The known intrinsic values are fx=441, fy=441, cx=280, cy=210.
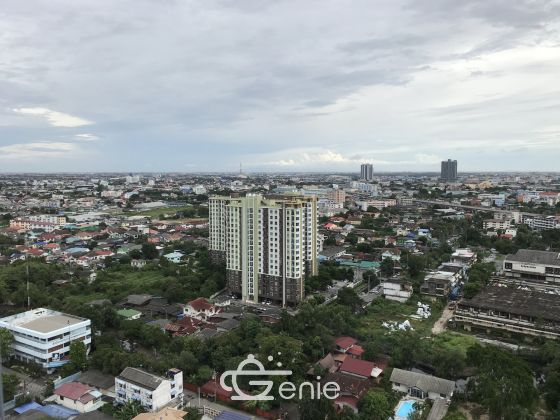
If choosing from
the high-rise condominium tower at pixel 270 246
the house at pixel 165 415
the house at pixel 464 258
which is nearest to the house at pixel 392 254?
the house at pixel 464 258

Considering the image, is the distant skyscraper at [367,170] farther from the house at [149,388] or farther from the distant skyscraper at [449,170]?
the house at [149,388]

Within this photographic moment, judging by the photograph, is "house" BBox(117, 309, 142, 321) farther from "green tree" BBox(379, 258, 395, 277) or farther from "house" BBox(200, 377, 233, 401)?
"green tree" BBox(379, 258, 395, 277)

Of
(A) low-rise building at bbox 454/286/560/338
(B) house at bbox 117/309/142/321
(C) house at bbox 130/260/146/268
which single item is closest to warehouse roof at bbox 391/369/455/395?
(A) low-rise building at bbox 454/286/560/338

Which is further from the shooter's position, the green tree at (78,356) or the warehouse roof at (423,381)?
the green tree at (78,356)

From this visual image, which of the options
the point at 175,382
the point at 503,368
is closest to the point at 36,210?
the point at 175,382

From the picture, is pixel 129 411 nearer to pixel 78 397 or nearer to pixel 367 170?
pixel 78 397

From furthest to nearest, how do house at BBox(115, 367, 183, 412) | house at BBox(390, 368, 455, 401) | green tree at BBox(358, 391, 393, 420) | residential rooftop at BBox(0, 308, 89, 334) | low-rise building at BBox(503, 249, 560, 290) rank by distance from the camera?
low-rise building at BBox(503, 249, 560, 290) → residential rooftop at BBox(0, 308, 89, 334) → house at BBox(390, 368, 455, 401) → house at BBox(115, 367, 183, 412) → green tree at BBox(358, 391, 393, 420)
